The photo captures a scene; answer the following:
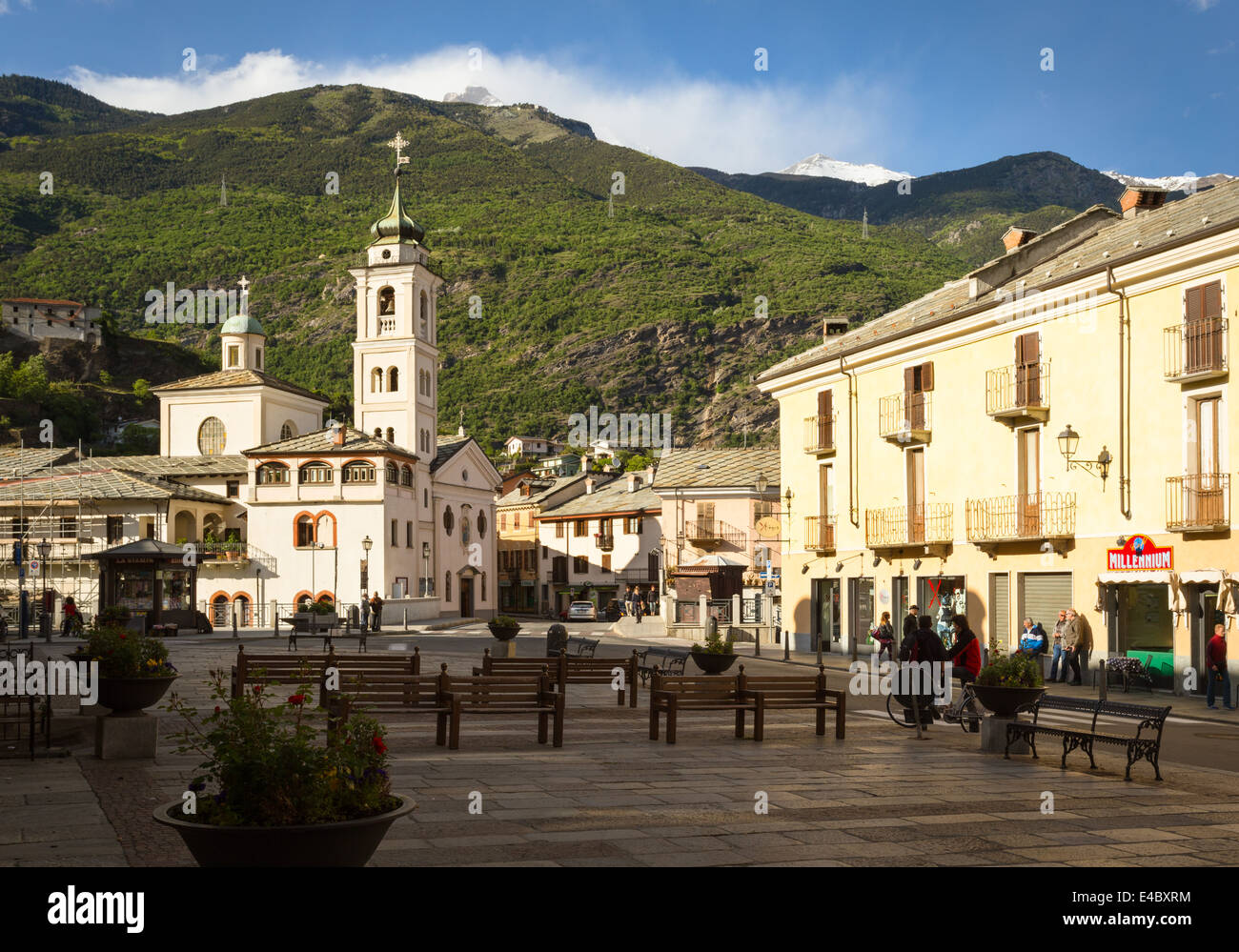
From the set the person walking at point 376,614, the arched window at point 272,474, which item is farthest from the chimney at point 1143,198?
the arched window at point 272,474

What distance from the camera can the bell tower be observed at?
78.4 metres

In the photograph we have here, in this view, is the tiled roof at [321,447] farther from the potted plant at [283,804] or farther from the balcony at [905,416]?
the potted plant at [283,804]

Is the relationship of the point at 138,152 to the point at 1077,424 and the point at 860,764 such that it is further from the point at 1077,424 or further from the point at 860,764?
the point at 860,764

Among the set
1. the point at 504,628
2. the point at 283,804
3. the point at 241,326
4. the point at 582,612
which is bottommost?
the point at 582,612

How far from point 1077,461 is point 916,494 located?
7.60 metres

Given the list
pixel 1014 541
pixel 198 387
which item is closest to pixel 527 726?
pixel 1014 541

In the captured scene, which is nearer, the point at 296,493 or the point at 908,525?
the point at 908,525

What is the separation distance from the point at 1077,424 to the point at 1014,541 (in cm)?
362

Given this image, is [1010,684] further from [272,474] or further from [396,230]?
[396,230]

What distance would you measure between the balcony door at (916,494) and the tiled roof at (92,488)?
4475cm

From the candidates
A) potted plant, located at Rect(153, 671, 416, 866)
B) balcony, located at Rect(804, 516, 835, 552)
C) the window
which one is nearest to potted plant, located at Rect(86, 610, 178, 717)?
potted plant, located at Rect(153, 671, 416, 866)

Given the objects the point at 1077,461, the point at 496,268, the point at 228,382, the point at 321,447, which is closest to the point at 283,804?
the point at 1077,461

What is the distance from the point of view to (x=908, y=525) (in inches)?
1436

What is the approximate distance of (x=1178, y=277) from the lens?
2694 centimetres
